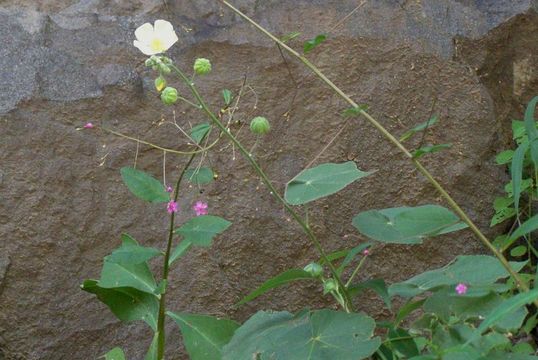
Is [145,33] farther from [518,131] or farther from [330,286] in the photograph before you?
[518,131]

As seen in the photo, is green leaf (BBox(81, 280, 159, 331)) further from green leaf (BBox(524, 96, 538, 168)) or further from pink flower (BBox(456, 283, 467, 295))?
green leaf (BBox(524, 96, 538, 168))

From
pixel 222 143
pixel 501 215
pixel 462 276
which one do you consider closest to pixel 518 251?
pixel 501 215

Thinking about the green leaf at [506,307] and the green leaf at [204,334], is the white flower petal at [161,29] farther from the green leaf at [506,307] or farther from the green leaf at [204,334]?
the green leaf at [506,307]

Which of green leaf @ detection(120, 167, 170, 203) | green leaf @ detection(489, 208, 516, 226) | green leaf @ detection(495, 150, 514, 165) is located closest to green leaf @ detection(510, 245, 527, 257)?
green leaf @ detection(489, 208, 516, 226)

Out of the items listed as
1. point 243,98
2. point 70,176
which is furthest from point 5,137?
point 243,98

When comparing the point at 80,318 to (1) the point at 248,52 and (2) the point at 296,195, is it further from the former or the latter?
(2) the point at 296,195
